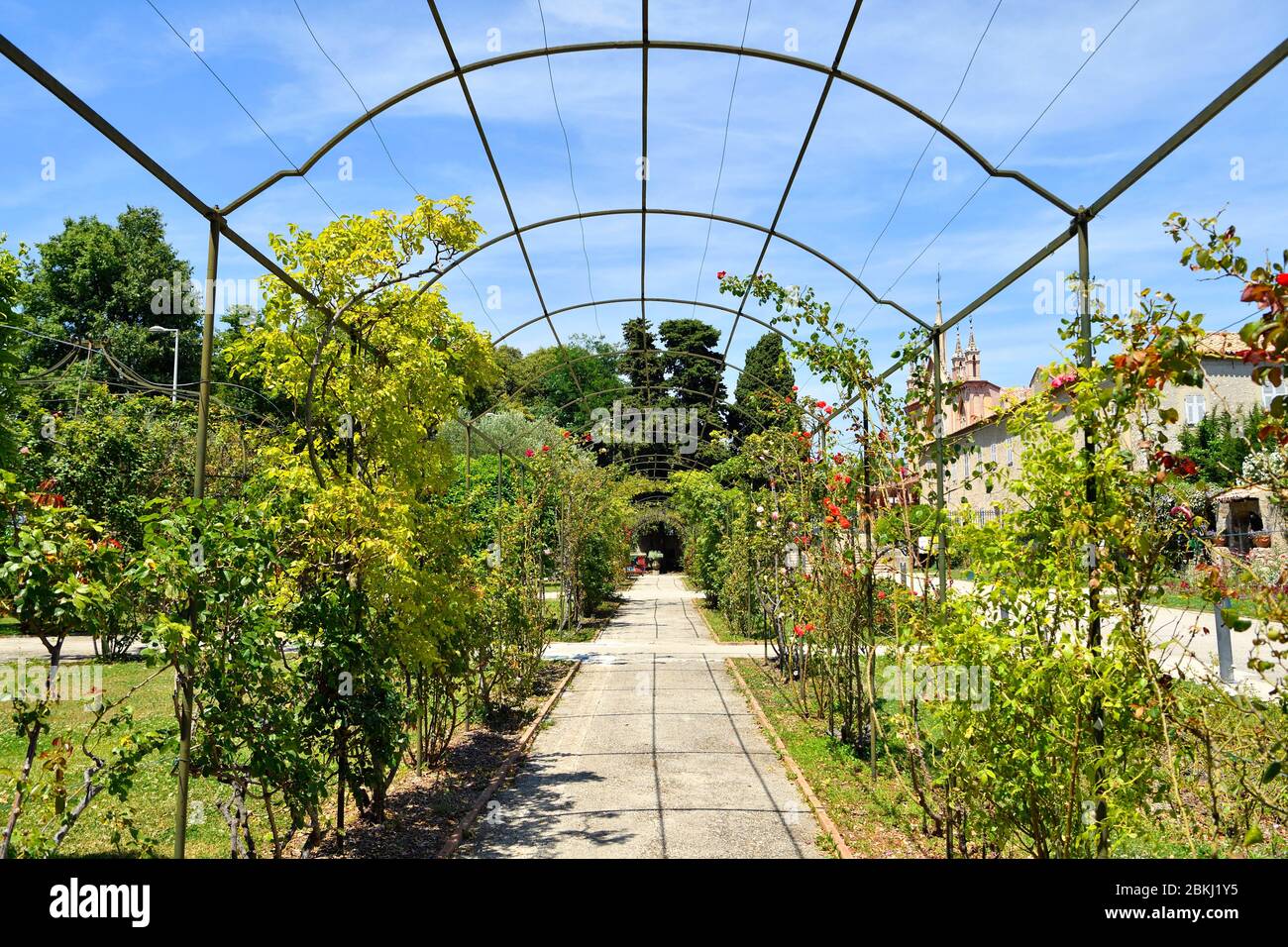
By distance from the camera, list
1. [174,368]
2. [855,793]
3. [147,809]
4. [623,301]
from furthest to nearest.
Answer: [174,368]
[623,301]
[855,793]
[147,809]

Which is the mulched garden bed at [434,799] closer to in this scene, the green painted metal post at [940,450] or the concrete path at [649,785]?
the concrete path at [649,785]

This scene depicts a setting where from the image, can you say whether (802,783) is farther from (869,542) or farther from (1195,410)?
(1195,410)

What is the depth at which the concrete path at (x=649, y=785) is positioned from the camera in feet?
17.1

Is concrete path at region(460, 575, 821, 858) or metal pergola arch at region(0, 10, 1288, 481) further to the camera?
concrete path at region(460, 575, 821, 858)

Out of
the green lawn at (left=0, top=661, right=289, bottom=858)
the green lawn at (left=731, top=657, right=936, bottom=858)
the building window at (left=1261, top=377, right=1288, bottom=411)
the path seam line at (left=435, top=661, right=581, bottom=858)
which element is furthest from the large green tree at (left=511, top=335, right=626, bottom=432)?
the green lawn at (left=0, top=661, right=289, bottom=858)

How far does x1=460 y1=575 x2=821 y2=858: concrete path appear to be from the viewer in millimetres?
5215

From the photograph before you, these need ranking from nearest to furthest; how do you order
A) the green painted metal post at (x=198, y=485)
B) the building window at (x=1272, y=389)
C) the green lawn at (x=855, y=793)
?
the building window at (x=1272, y=389) → the green painted metal post at (x=198, y=485) → the green lawn at (x=855, y=793)

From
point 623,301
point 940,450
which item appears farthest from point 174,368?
point 940,450

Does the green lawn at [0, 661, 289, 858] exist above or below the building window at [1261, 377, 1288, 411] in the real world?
below

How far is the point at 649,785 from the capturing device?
644cm

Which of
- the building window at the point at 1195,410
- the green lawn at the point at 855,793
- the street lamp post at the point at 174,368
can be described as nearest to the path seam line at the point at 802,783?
the green lawn at the point at 855,793

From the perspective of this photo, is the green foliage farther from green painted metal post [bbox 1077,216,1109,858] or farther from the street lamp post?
the street lamp post

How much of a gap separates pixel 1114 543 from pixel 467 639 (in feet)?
17.6

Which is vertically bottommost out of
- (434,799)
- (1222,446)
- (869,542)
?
(434,799)
